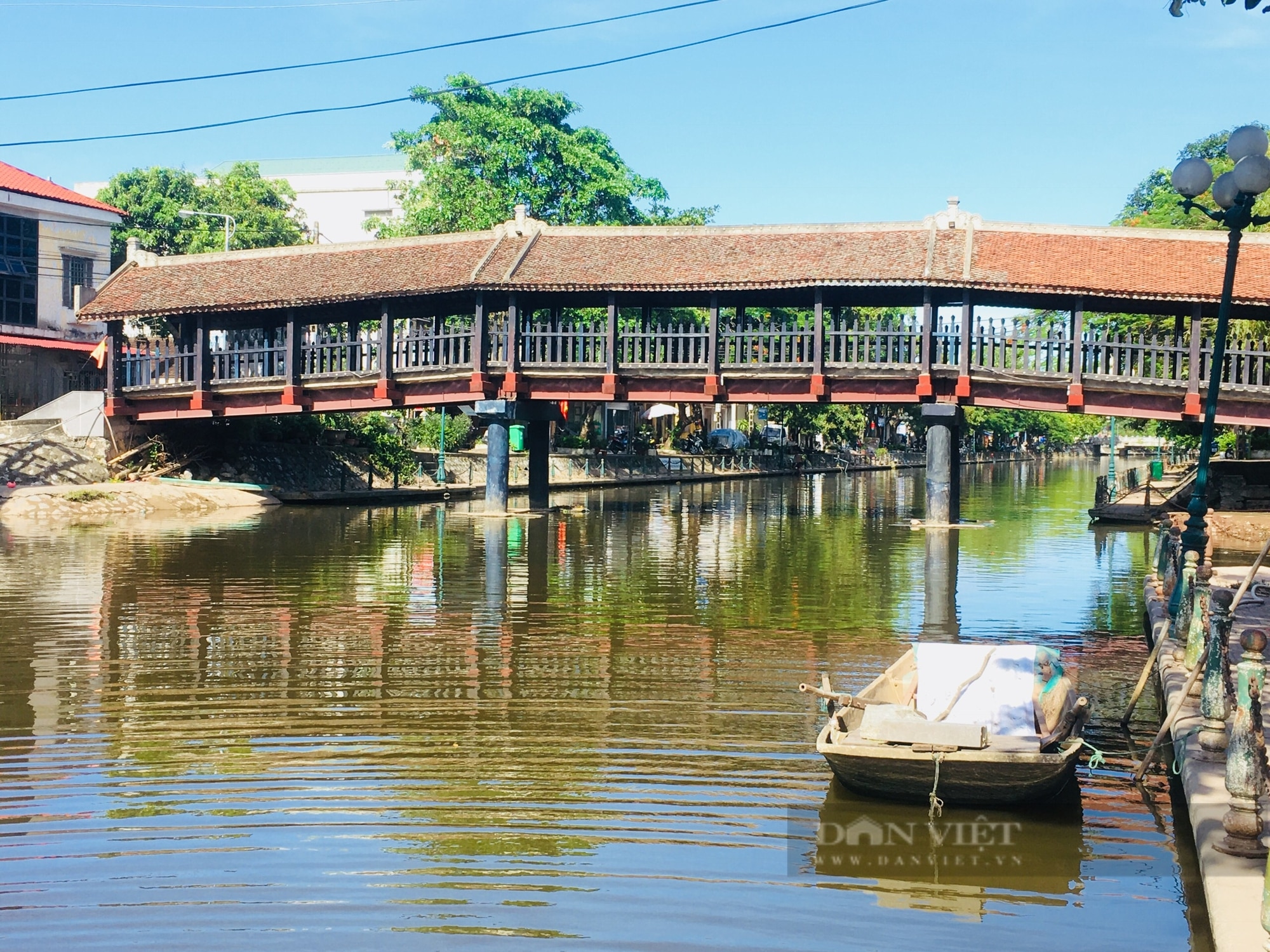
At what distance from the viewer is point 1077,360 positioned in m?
26.8

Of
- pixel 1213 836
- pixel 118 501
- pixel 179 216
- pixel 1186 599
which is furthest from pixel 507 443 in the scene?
pixel 179 216

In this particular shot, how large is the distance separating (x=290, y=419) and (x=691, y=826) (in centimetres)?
3556

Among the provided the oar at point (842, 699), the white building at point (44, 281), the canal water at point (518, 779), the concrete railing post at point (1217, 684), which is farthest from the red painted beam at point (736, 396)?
the oar at point (842, 699)

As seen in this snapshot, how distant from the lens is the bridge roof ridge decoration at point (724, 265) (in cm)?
2697

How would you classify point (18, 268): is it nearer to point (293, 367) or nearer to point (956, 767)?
point (293, 367)

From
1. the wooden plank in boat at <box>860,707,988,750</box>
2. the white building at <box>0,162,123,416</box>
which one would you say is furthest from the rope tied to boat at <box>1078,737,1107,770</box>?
the white building at <box>0,162,123,416</box>

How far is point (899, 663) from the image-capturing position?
10547mm

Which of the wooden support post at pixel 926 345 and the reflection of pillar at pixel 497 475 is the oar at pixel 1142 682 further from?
the reflection of pillar at pixel 497 475

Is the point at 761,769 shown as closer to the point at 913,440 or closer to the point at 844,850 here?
the point at 844,850

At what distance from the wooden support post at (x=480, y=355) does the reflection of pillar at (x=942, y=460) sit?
32.7 ft

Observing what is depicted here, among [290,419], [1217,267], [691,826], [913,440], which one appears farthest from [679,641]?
[913,440]

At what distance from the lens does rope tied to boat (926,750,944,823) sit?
8.51 metres

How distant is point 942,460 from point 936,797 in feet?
71.5

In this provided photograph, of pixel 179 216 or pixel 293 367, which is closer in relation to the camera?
pixel 293 367
